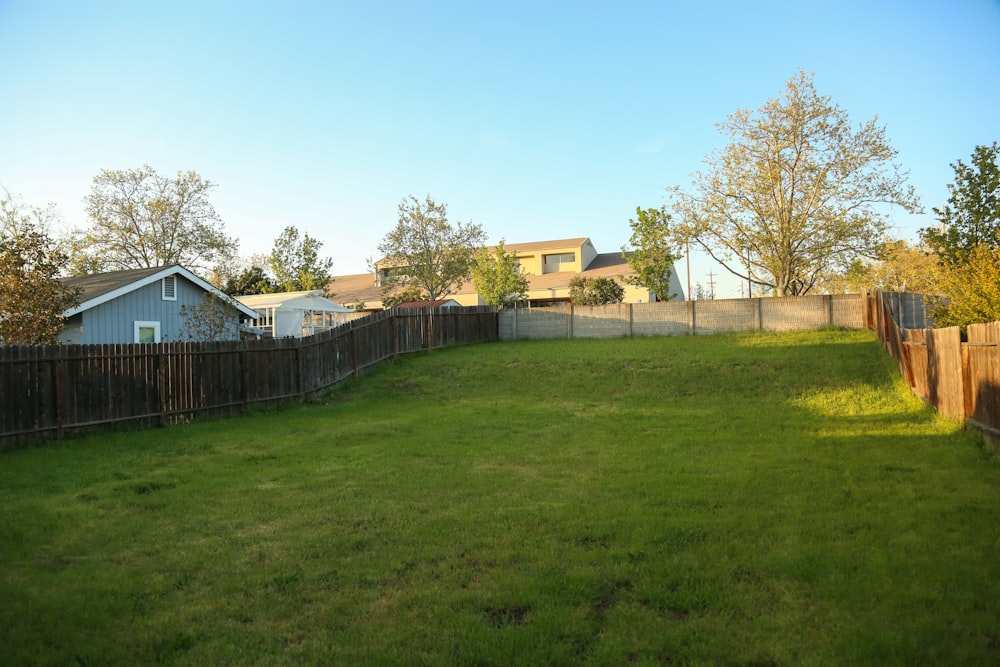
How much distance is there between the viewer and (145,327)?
68.4 ft

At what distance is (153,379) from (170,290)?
10.4 metres

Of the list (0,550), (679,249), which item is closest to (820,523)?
(0,550)

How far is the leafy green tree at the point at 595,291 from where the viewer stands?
39.2 meters

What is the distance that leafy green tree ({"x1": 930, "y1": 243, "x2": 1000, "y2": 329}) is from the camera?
10.9 meters

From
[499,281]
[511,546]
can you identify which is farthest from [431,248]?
[511,546]

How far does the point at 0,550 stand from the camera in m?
5.34

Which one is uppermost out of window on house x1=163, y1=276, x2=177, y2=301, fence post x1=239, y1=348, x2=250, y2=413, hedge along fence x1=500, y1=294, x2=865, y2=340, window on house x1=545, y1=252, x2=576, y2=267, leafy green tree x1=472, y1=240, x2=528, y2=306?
window on house x1=545, y1=252, x2=576, y2=267

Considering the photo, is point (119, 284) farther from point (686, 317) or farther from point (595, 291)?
point (595, 291)

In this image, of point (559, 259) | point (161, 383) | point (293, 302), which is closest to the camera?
point (161, 383)

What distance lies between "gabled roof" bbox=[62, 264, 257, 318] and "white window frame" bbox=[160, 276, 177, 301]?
0.26 meters

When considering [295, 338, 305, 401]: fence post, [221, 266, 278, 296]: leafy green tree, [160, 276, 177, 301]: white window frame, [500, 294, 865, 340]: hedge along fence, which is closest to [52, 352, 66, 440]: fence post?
[295, 338, 305, 401]: fence post

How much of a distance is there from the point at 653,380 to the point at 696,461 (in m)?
8.73

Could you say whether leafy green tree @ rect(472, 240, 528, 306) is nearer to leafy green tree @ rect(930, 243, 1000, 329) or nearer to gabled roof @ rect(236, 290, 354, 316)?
→ gabled roof @ rect(236, 290, 354, 316)

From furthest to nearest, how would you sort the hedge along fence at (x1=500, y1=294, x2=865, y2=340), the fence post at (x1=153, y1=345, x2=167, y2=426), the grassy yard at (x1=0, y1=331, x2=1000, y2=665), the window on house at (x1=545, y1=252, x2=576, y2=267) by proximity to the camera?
the window on house at (x1=545, y1=252, x2=576, y2=267)
the hedge along fence at (x1=500, y1=294, x2=865, y2=340)
the fence post at (x1=153, y1=345, x2=167, y2=426)
the grassy yard at (x1=0, y1=331, x2=1000, y2=665)
